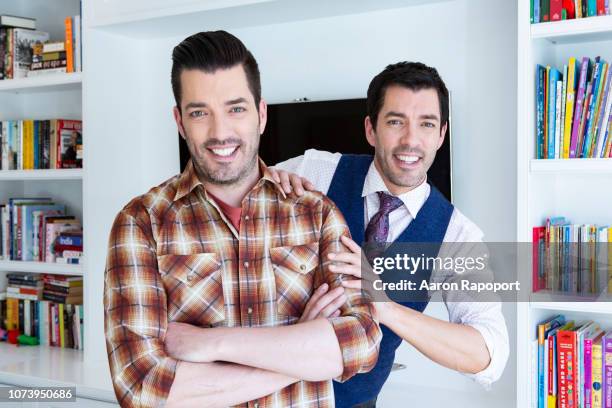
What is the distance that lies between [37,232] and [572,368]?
7.99 feet

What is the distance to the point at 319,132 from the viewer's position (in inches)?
104

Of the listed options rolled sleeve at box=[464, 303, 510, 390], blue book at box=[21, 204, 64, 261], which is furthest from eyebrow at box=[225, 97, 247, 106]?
blue book at box=[21, 204, 64, 261]

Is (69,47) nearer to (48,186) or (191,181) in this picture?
(48,186)

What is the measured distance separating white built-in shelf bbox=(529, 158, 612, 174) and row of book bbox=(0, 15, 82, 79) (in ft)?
6.83

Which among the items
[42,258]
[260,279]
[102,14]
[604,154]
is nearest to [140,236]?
[260,279]

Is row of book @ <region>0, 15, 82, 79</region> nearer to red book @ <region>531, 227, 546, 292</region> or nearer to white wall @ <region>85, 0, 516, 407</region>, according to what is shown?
white wall @ <region>85, 0, 516, 407</region>

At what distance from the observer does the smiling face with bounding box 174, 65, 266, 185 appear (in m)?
1.42

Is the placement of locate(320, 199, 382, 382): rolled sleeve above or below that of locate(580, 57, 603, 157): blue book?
below

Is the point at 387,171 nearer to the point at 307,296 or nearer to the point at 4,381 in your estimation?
the point at 307,296

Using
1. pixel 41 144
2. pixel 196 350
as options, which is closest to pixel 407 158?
pixel 196 350

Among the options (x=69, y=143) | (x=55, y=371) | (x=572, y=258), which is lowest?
(x=55, y=371)

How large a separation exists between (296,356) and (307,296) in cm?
15

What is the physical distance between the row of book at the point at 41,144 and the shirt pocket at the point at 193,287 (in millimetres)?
2025

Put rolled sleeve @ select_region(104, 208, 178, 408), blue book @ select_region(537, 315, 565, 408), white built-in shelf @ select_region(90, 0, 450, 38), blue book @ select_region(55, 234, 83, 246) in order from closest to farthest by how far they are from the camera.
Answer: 1. rolled sleeve @ select_region(104, 208, 178, 408)
2. blue book @ select_region(537, 315, 565, 408)
3. white built-in shelf @ select_region(90, 0, 450, 38)
4. blue book @ select_region(55, 234, 83, 246)
